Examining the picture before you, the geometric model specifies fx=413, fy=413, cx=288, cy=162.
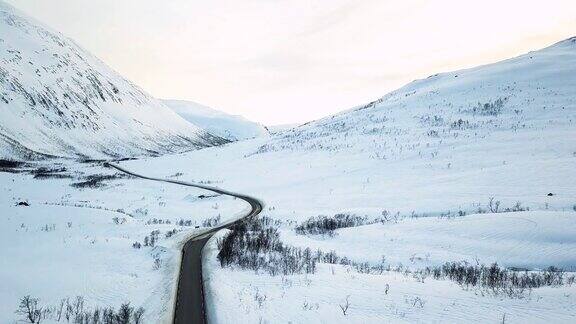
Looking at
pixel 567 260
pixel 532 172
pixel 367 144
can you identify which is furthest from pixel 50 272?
pixel 367 144

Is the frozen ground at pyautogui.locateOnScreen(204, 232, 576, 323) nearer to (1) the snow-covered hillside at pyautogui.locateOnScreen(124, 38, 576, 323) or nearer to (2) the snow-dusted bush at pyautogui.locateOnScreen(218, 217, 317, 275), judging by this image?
(1) the snow-covered hillside at pyautogui.locateOnScreen(124, 38, 576, 323)

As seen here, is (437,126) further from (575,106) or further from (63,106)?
(63,106)

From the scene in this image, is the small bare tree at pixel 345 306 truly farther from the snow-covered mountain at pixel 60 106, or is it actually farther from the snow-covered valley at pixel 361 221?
the snow-covered mountain at pixel 60 106

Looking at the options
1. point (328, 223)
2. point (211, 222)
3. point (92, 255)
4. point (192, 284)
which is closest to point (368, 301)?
point (192, 284)

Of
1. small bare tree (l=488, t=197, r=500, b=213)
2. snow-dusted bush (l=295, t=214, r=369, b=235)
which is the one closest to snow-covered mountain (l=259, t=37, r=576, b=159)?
small bare tree (l=488, t=197, r=500, b=213)

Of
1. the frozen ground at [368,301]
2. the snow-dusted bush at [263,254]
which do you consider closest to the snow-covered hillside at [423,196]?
the frozen ground at [368,301]

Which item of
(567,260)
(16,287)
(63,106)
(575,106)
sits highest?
(63,106)

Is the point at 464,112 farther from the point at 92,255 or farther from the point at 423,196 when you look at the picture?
the point at 92,255
